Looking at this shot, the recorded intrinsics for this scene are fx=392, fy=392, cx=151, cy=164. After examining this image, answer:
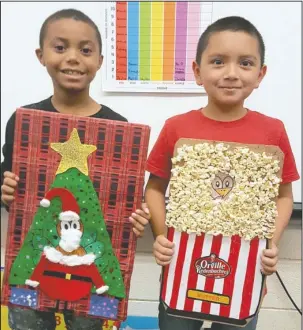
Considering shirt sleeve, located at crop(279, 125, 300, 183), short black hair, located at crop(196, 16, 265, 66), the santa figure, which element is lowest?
the santa figure

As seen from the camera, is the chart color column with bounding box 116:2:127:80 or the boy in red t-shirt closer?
the boy in red t-shirt

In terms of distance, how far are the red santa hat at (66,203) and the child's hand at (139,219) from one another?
0.39ft

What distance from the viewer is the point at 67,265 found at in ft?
2.80

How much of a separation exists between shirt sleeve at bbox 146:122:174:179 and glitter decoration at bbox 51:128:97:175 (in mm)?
133

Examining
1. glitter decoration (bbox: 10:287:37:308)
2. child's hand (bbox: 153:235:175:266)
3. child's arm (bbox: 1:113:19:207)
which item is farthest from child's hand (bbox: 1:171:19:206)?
child's hand (bbox: 153:235:175:266)

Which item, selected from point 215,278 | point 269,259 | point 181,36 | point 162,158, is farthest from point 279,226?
point 181,36

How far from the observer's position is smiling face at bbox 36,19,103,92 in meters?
0.87

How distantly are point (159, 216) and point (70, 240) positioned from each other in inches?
7.9

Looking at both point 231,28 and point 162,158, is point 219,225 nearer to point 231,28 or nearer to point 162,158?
point 162,158

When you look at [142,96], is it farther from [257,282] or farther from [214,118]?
[257,282]

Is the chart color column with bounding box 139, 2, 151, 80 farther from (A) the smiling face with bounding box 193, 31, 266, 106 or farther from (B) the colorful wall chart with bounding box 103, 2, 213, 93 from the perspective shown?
(A) the smiling face with bounding box 193, 31, 266, 106

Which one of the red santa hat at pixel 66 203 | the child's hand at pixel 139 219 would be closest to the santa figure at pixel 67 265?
the red santa hat at pixel 66 203

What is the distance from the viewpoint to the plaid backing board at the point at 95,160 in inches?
33.0

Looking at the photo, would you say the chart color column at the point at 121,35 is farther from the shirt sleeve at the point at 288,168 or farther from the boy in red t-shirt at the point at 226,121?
the shirt sleeve at the point at 288,168
